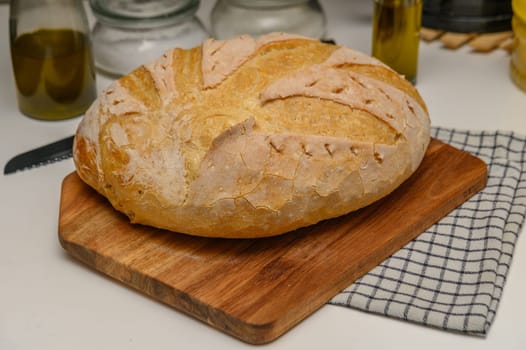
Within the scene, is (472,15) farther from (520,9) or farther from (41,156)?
(41,156)

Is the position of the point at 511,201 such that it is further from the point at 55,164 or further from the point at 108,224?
the point at 55,164

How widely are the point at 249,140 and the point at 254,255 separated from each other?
0.54ft

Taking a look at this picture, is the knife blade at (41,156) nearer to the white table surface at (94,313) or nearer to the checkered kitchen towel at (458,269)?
the white table surface at (94,313)

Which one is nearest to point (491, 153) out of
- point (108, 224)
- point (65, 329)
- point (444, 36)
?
point (444, 36)

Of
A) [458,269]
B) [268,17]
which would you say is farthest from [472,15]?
[458,269]

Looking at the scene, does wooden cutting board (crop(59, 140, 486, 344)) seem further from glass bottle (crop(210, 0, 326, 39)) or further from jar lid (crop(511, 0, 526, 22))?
glass bottle (crop(210, 0, 326, 39))

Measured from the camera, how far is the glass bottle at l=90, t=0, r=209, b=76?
1.91m

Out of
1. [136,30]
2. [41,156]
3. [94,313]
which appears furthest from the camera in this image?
[136,30]

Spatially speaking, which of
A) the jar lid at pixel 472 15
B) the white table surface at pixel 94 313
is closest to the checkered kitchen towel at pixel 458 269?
the white table surface at pixel 94 313

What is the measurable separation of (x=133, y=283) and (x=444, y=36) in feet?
3.48

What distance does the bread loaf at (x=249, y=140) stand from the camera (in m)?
1.33

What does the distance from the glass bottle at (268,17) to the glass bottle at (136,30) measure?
0.10m

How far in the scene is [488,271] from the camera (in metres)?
1.34

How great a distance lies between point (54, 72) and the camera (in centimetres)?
177
